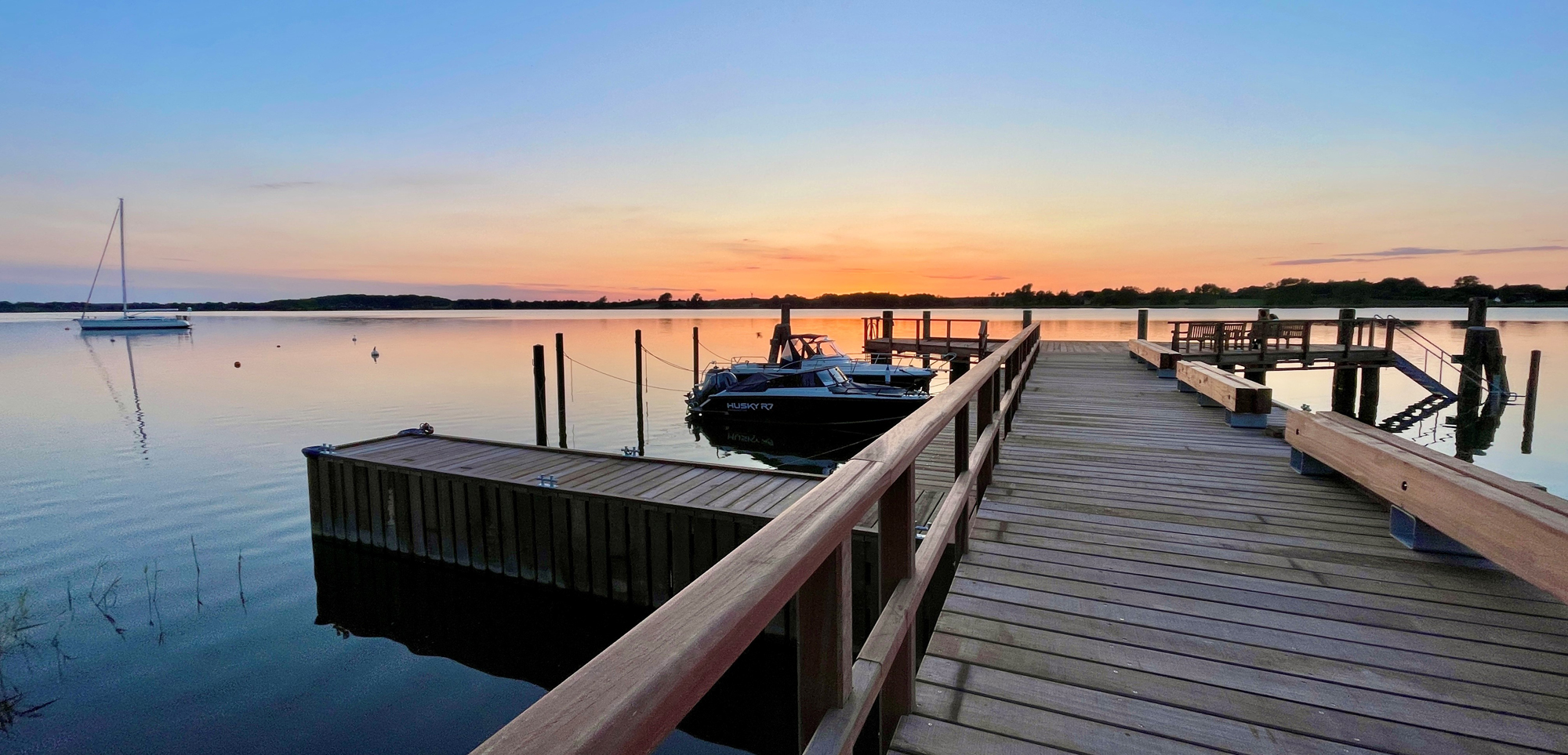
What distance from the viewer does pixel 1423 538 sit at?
3607 mm

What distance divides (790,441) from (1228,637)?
54.1 feet

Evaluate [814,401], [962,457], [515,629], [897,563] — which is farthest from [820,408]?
[897,563]

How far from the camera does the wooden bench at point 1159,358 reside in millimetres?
12180

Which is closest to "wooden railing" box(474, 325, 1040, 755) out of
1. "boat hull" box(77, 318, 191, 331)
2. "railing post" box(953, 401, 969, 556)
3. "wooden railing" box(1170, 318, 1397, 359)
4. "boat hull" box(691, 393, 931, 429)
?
"railing post" box(953, 401, 969, 556)

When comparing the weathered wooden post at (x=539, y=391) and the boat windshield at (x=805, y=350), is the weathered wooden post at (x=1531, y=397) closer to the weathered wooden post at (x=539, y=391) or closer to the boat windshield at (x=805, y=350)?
the boat windshield at (x=805, y=350)

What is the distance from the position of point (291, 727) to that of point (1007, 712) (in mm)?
7204

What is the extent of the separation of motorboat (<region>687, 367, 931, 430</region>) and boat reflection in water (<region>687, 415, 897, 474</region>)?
0.29 m

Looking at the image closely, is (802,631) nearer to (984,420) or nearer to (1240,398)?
(984,420)

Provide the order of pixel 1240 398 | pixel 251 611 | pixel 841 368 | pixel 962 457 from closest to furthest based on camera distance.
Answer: pixel 962 457, pixel 1240 398, pixel 251 611, pixel 841 368

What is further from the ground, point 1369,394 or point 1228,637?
point 1228,637

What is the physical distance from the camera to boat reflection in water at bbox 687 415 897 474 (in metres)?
17.1

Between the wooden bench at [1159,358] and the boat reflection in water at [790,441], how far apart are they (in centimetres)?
614

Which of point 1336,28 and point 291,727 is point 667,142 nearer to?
point 1336,28

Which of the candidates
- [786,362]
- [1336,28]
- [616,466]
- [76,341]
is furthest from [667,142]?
[76,341]
